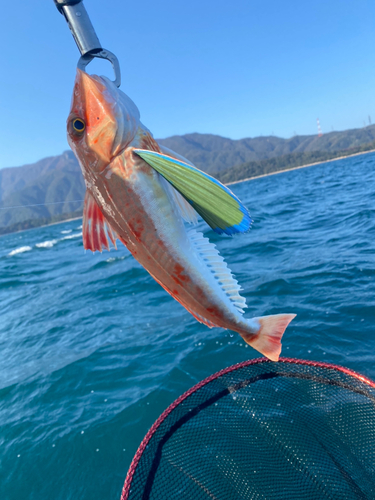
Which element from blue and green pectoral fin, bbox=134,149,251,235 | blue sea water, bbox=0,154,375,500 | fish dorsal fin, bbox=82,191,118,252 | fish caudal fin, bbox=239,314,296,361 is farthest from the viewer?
blue sea water, bbox=0,154,375,500

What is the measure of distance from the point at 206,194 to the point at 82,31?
4.08 ft

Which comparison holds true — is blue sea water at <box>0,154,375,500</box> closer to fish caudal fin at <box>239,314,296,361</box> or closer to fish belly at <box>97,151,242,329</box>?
fish caudal fin at <box>239,314,296,361</box>

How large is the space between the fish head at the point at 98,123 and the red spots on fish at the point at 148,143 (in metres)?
0.06

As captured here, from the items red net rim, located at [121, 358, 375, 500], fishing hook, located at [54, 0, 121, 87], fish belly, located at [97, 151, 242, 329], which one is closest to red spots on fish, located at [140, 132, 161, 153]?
fish belly, located at [97, 151, 242, 329]

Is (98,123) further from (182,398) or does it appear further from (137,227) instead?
(182,398)

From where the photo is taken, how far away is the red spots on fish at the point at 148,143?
1825mm

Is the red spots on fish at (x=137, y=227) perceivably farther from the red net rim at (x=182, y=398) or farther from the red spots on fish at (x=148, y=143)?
the red net rim at (x=182, y=398)

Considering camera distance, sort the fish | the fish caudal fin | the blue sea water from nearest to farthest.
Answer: the fish
the fish caudal fin
the blue sea water

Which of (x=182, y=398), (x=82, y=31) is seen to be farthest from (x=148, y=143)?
(x=182, y=398)

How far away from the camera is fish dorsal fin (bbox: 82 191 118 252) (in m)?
1.94

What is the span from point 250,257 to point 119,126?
40.6 ft

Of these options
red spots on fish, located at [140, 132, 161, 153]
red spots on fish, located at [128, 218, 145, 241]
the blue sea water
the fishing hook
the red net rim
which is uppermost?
the fishing hook

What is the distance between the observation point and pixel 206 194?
1.54 meters

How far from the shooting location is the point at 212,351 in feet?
22.7
